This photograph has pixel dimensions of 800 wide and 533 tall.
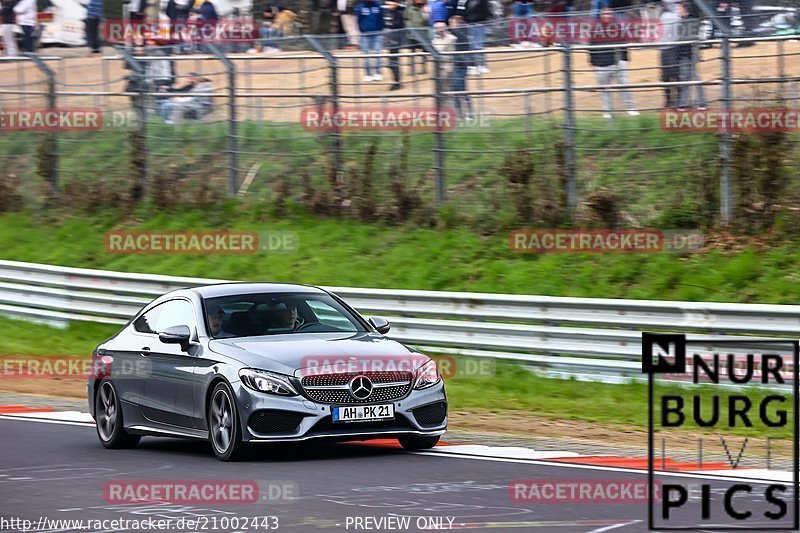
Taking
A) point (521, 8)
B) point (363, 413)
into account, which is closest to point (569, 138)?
point (521, 8)

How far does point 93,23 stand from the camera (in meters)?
36.3

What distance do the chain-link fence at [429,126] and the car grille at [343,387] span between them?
964 centimetres

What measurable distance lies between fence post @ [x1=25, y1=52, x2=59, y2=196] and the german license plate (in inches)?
738

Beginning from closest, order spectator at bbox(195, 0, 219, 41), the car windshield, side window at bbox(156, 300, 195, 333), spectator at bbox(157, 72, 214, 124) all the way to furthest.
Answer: the car windshield, side window at bbox(156, 300, 195, 333), spectator at bbox(157, 72, 214, 124), spectator at bbox(195, 0, 219, 41)

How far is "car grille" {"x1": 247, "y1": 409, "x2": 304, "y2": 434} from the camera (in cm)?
1082

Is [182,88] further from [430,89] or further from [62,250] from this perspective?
[430,89]

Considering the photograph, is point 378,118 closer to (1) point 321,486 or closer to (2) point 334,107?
(2) point 334,107

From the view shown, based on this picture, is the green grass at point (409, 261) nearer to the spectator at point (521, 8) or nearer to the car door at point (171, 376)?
the spectator at point (521, 8)

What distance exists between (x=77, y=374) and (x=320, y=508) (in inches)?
442

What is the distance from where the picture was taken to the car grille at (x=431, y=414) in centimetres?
1131

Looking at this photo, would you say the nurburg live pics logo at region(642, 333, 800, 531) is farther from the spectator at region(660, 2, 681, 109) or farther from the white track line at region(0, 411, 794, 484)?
the spectator at region(660, 2, 681, 109)

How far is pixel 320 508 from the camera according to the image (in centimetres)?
880

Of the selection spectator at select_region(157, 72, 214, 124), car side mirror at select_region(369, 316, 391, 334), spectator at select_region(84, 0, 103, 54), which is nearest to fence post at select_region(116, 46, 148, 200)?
spectator at select_region(157, 72, 214, 124)

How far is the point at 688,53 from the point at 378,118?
6.00m
